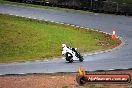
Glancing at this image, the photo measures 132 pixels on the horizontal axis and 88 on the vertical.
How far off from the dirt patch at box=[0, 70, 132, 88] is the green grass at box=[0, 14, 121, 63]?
5.31 m

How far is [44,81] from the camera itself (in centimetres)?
2202

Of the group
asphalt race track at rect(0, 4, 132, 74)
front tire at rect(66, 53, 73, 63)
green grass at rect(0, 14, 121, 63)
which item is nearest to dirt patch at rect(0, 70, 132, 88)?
asphalt race track at rect(0, 4, 132, 74)

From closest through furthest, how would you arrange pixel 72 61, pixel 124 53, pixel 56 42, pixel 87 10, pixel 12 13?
pixel 72 61 < pixel 124 53 < pixel 56 42 < pixel 12 13 < pixel 87 10

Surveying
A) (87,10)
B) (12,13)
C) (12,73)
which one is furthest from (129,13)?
(12,73)

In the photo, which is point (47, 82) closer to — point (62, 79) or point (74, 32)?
point (62, 79)

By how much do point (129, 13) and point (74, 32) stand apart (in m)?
9.71

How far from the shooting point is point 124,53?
2934 centimetres

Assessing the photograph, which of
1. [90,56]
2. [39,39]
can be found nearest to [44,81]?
[90,56]

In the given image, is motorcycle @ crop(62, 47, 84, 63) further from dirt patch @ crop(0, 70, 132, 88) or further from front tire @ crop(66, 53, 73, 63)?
dirt patch @ crop(0, 70, 132, 88)

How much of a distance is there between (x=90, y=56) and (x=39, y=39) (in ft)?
23.4

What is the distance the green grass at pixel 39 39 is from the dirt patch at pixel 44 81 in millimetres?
5312

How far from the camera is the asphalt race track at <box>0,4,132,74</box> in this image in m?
24.9

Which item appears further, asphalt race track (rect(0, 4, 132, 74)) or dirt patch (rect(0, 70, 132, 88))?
asphalt race track (rect(0, 4, 132, 74))

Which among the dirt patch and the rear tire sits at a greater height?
the rear tire
